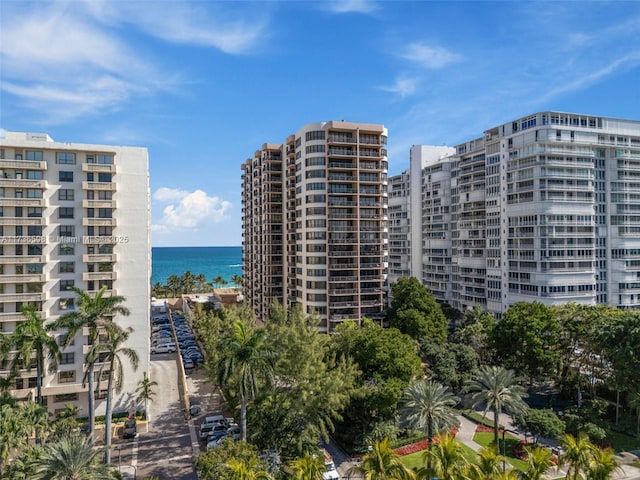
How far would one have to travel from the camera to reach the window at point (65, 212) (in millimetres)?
53438

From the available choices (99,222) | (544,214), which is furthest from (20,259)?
(544,214)

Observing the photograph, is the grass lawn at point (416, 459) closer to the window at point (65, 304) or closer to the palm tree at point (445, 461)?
the palm tree at point (445, 461)

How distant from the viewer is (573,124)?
79.5 metres

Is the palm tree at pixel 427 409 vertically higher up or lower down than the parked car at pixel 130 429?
higher up

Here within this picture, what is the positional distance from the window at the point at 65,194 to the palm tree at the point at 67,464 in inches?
1350

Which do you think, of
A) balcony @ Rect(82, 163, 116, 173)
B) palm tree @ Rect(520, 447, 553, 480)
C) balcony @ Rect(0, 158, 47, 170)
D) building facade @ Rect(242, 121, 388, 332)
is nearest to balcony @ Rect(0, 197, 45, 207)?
Answer: balcony @ Rect(0, 158, 47, 170)

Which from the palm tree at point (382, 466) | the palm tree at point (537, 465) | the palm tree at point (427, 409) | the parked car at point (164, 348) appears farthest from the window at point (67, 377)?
the palm tree at point (537, 465)

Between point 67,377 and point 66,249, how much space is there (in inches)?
618

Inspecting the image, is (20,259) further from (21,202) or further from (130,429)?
(130,429)

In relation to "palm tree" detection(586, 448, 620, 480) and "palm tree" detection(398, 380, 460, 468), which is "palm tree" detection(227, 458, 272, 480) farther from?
"palm tree" detection(586, 448, 620, 480)

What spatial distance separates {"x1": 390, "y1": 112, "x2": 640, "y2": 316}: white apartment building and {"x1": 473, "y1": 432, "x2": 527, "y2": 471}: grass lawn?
118 feet

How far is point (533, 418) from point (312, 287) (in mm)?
41128

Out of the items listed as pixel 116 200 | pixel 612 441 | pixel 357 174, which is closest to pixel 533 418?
pixel 612 441

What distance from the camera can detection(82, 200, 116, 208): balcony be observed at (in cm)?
5353
